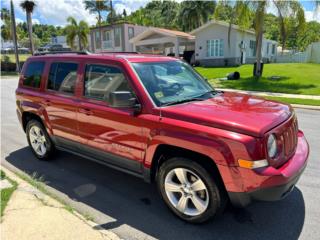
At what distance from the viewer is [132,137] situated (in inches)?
140

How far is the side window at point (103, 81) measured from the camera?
377 cm

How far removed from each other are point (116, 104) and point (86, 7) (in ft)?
150

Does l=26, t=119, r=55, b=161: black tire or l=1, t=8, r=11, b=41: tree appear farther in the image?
l=1, t=8, r=11, b=41: tree

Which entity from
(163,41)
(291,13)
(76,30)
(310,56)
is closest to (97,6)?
(76,30)

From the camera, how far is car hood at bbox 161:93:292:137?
9.28ft

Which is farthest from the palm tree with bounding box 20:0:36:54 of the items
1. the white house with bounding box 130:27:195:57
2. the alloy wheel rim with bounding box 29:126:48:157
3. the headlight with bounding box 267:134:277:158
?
the headlight with bounding box 267:134:277:158

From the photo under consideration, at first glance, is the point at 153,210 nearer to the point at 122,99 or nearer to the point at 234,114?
the point at 122,99

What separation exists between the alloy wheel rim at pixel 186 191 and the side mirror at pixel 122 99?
93 cm

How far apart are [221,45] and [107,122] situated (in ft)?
89.5

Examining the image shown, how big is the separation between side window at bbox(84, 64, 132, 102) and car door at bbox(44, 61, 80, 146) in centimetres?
27

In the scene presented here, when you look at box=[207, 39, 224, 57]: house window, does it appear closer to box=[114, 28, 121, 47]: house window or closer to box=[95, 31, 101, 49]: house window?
box=[114, 28, 121, 47]: house window

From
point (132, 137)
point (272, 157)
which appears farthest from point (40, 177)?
point (272, 157)

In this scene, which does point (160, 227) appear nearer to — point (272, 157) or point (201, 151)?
point (201, 151)

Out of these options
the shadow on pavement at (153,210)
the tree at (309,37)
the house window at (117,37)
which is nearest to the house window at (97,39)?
the house window at (117,37)
